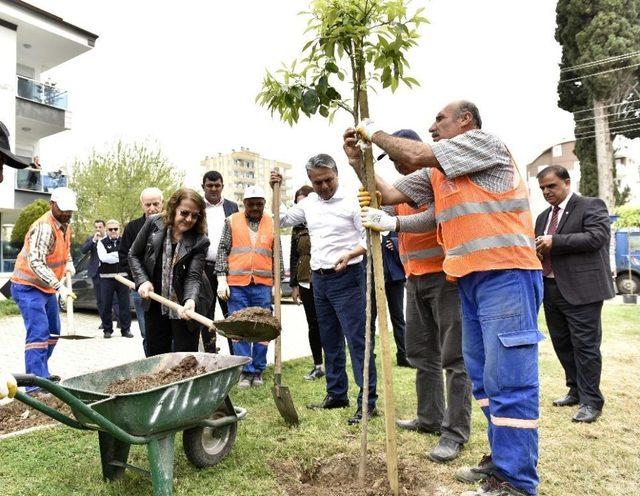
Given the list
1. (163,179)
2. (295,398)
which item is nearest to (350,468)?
(295,398)

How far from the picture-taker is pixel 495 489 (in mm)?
2877

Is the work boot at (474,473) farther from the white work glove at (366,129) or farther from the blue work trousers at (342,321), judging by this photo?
the white work glove at (366,129)

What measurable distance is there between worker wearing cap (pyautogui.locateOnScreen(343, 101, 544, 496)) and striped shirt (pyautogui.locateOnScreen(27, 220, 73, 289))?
11.3 feet

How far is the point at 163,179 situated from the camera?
88.7 feet

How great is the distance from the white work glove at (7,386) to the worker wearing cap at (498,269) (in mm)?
2041

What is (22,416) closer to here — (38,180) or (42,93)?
(38,180)

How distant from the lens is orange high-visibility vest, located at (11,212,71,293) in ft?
16.5

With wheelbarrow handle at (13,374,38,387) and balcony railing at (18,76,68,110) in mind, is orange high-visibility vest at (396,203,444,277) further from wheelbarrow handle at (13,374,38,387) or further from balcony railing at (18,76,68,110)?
balcony railing at (18,76,68,110)

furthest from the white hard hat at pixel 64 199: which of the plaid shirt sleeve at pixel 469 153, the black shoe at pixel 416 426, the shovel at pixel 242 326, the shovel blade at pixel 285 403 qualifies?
the plaid shirt sleeve at pixel 469 153

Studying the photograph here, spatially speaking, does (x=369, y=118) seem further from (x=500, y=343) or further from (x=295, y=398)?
(x=295, y=398)

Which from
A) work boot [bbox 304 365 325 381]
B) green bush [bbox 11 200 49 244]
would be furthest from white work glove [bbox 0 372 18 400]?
green bush [bbox 11 200 49 244]

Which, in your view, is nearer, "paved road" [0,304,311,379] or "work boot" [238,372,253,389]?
"work boot" [238,372,253,389]

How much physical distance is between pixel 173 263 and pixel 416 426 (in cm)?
231

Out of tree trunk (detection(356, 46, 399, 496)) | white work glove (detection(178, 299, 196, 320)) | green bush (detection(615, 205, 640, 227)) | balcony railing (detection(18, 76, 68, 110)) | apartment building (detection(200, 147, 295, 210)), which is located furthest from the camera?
apartment building (detection(200, 147, 295, 210))
